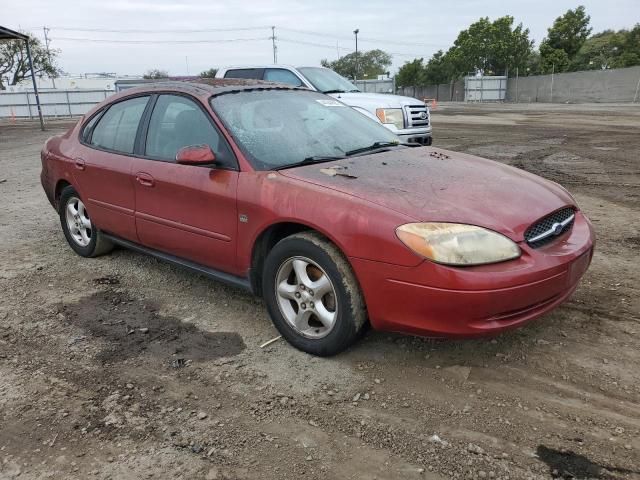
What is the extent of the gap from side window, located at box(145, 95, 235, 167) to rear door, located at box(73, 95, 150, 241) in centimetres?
25

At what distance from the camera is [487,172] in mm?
3475

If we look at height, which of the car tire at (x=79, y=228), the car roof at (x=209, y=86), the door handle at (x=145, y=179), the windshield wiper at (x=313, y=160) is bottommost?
the car tire at (x=79, y=228)

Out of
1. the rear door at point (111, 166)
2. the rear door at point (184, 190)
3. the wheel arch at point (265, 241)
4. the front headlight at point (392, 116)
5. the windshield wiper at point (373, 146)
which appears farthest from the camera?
the front headlight at point (392, 116)

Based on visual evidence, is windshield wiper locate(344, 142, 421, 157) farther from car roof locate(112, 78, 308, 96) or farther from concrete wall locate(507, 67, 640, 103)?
concrete wall locate(507, 67, 640, 103)

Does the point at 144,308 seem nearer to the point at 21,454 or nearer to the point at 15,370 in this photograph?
the point at 15,370

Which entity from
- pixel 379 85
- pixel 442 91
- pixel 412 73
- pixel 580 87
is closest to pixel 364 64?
pixel 412 73

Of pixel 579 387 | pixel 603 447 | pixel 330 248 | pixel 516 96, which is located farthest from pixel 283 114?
pixel 516 96

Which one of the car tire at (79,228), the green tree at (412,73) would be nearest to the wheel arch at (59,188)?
the car tire at (79,228)

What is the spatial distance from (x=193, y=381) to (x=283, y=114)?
6.49 ft

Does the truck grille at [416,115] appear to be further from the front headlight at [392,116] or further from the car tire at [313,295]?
the car tire at [313,295]

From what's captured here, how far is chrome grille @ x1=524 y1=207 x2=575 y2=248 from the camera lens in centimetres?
285

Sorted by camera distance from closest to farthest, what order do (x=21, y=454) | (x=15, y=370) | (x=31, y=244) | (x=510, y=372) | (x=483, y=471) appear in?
(x=483, y=471) → (x=21, y=454) → (x=510, y=372) → (x=15, y=370) → (x=31, y=244)

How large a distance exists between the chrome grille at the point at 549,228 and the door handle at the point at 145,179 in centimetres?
266

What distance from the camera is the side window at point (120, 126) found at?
4301mm
